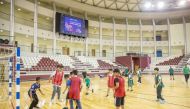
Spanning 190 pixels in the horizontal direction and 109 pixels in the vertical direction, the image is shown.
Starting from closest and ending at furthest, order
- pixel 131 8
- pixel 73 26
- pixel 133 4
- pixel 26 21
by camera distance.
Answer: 1. pixel 26 21
2. pixel 73 26
3. pixel 133 4
4. pixel 131 8

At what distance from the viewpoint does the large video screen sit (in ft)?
101

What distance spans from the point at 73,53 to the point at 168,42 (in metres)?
18.8

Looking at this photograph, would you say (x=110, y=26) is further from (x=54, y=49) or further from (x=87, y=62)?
(x=54, y=49)

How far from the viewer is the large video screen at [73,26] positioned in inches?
1208

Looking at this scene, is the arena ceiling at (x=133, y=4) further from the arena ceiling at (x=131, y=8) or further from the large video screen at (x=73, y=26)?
the large video screen at (x=73, y=26)

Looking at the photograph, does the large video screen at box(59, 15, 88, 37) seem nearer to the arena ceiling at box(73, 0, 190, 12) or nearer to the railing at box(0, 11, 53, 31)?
the railing at box(0, 11, 53, 31)

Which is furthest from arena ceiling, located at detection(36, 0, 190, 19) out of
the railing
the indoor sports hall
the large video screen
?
the railing

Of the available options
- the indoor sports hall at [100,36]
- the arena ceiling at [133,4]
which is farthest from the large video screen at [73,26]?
the arena ceiling at [133,4]

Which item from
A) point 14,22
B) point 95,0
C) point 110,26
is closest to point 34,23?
point 14,22

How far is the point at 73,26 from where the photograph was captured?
106 ft

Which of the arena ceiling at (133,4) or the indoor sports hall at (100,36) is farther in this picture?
the arena ceiling at (133,4)

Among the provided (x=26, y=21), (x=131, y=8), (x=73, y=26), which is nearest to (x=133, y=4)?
(x=131, y=8)

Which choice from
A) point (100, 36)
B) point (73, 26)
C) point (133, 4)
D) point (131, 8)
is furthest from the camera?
point (131, 8)

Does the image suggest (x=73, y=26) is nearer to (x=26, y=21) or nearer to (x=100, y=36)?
(x=100, y=36)
